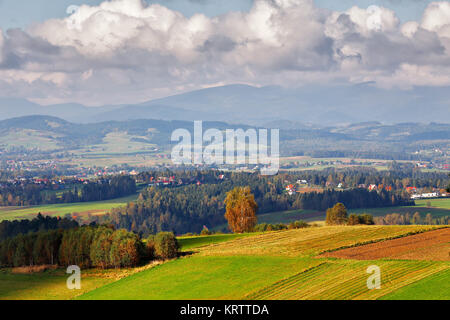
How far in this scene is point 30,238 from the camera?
206ft

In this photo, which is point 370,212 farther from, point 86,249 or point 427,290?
point 427,290

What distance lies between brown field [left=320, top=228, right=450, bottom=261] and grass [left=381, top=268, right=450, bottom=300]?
766 centimetres

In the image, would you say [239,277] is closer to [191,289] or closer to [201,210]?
[191,289]

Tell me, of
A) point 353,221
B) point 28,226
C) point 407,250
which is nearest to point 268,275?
point 407,250

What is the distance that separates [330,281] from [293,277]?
3383 millimetres

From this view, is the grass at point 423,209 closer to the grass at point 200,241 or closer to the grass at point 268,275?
the grass at point 200,241

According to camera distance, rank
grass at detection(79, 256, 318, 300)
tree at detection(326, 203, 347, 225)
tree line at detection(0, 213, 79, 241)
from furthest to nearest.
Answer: tree line at detection(0, 213, 79, 241), tree at detection(326, 203, 347, 225), grass at detection(79, 256, 318, 300)

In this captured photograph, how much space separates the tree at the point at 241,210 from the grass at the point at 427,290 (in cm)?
4764

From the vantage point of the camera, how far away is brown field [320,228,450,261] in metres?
46.3

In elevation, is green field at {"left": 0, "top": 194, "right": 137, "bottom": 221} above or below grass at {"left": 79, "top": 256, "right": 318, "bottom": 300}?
below

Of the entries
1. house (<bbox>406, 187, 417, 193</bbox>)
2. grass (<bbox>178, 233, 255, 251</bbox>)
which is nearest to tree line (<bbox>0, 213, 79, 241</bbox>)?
grass (<bbox>178, 233, 255, 251</bbox>)

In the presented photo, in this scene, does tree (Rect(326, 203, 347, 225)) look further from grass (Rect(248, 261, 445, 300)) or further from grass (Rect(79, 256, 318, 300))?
grass (Rect(248, 261, 445, 300))

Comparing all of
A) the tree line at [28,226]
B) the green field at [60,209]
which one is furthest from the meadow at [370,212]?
the tree line at [28,226]
